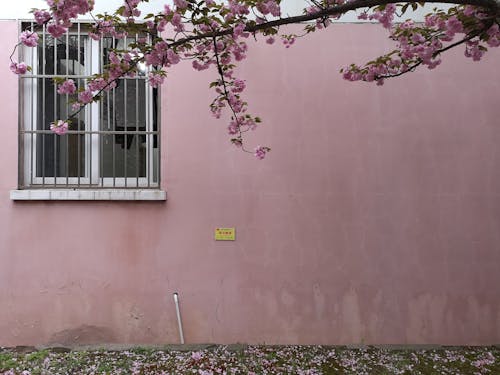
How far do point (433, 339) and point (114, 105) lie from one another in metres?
4.04

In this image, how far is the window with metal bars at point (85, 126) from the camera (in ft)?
13.7

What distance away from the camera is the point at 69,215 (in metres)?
4.08

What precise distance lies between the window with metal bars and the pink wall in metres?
0.28

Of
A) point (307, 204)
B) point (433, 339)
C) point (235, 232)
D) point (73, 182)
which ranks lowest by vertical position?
point (433, 339)

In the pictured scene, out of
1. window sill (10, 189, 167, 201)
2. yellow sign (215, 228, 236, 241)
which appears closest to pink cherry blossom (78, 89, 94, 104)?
window sill (10, 189, 167, 201)

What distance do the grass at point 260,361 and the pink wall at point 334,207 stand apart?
16 centimetres

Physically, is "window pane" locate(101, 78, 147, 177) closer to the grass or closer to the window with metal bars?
the window with metal bars

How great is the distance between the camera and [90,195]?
13.3ft

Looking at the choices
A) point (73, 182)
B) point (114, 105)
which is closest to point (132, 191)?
point (73, 182)

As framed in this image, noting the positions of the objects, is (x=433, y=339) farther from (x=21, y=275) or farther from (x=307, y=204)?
(x=21, y=275)

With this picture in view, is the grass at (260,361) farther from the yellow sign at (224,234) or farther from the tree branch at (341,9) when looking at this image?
the tree branch at (341,9)

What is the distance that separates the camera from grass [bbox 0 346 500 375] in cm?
363

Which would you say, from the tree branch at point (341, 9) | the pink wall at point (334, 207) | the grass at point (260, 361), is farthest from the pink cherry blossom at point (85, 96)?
the grass at point (260, 361)

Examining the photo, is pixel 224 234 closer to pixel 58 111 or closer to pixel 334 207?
pixel 334 207
